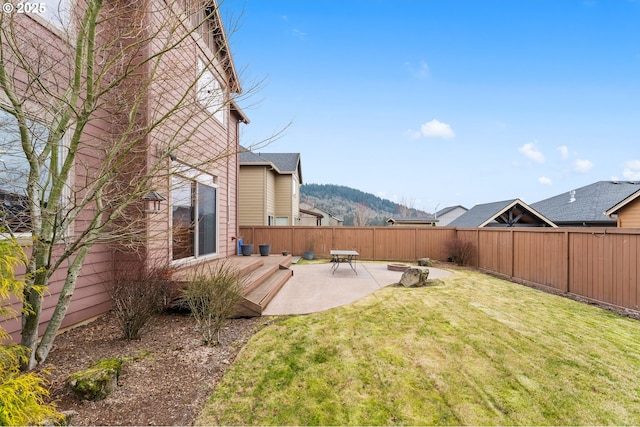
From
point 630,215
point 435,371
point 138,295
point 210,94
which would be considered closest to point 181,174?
point 210,94

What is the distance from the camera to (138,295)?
362 cm

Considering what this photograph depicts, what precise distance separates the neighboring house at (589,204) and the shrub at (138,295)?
18.7 meters

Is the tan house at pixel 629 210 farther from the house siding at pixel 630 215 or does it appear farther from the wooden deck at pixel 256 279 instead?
the wooden deck at pixel 256 279

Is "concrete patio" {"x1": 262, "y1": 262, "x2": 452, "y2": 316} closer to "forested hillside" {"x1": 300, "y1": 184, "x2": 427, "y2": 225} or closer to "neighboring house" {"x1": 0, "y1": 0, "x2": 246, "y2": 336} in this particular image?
"neighboring house" {"x1": 0, "y1": 0, "x2": 246, "y2": 336}

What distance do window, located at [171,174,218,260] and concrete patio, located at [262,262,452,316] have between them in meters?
2.19

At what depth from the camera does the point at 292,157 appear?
20.3 m

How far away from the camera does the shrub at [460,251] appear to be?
11.4m

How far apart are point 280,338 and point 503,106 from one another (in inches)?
664

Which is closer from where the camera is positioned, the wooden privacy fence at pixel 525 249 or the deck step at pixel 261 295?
the deck step at pixel 261 295

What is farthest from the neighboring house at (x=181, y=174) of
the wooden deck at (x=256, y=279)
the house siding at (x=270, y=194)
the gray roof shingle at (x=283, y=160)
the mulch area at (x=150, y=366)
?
the gray roof shingle at (x=283, y=160)

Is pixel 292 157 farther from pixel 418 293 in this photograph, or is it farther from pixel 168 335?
pixel 168 335

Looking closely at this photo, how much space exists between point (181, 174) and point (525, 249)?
9104 mm

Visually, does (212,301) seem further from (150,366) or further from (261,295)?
(261,295)

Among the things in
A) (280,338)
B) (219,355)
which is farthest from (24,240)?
(280,338)
